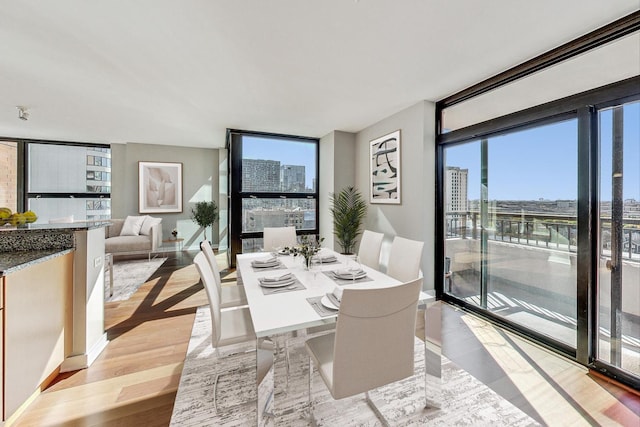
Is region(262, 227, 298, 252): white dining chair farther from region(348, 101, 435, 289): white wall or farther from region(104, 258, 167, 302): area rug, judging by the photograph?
region(104, 258, 167, 302): area rug

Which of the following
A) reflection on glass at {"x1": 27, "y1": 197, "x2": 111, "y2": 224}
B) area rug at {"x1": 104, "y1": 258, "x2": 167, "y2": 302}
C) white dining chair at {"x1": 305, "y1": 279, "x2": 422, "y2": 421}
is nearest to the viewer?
white dining chair at {"x1": 305, "y1": 279, "x2": 422, "y2": 421}

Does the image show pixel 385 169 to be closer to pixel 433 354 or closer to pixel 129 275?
pixel 433 354

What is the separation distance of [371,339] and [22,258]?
2.14 metres

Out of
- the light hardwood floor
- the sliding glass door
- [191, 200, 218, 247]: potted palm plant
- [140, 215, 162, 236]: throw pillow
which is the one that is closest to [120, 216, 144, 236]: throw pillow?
[140, 215, 162, 236]: throw pillow

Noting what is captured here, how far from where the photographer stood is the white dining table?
127cm

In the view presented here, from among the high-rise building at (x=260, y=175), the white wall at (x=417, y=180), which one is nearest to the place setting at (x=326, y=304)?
the white wall at (x=417, y=180)

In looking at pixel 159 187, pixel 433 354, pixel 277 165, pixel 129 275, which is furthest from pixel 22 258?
pixel 159 187

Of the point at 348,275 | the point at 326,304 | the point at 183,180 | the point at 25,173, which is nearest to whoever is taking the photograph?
the point at 326,304

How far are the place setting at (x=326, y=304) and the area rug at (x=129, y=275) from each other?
3129 millimetres

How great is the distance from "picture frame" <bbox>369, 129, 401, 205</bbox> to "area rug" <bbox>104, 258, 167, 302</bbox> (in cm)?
378

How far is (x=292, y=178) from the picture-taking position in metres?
5.19

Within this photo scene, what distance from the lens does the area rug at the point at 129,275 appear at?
3532 millimetres

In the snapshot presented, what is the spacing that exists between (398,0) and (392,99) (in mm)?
1637

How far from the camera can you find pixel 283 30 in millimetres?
2006
